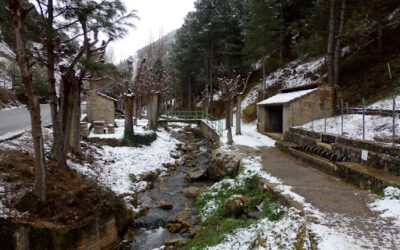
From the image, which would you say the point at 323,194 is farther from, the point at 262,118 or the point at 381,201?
the point at 262,118

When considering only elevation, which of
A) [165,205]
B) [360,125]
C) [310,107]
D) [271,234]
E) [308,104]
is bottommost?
[165,205]

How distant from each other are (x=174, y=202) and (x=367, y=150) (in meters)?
7.11

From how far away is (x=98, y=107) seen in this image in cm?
1920

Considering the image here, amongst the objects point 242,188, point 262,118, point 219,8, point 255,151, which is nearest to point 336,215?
point 242,188

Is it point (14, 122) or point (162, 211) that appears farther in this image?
point (14, 122)

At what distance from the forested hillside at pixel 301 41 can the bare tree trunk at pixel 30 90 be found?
16822 mm

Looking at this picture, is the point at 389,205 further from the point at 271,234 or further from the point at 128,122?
the point at 128,122

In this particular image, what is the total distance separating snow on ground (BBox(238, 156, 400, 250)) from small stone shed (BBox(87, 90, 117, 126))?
17360 mm

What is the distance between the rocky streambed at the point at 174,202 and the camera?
23.1 feet

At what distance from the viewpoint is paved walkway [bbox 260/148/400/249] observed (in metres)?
4.11

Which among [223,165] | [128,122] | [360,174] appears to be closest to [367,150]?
[360,174]

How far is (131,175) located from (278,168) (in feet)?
21.5

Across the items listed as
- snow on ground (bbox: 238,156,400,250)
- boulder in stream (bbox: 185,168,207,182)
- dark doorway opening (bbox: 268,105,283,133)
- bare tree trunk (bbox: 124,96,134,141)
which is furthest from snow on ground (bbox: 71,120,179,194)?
dark doorway opening (bbox: 268,105,283,133)

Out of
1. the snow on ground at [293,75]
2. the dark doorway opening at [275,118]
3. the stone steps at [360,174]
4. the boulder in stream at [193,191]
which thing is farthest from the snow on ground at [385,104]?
the boulder in stream at [193,191]
